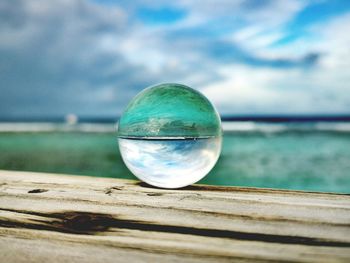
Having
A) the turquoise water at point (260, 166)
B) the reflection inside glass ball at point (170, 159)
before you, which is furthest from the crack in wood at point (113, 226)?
the turquoise water at point (260, 166)

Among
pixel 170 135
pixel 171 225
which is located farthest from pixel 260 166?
pixel 171 225

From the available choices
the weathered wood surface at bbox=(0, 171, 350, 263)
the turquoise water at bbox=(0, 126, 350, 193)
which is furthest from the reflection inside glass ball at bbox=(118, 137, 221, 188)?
the turquoise water at bbox=(0, 126, 350, 193)

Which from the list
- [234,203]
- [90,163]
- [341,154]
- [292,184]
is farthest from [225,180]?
[234,203]

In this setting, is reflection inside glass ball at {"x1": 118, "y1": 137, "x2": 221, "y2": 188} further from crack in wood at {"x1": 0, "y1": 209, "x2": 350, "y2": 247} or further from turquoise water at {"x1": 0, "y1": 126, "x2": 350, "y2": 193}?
turquoise water at {"x1": 0, "y1": 126, "x2": 350, "y2": 193}

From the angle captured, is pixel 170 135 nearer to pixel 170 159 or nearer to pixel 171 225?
pixel 170 159

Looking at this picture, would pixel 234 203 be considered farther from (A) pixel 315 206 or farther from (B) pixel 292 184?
(B) pixel 292 184

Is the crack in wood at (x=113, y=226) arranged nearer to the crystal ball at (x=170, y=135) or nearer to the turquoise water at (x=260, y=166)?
the crystal ball at (x=170, y=135)
